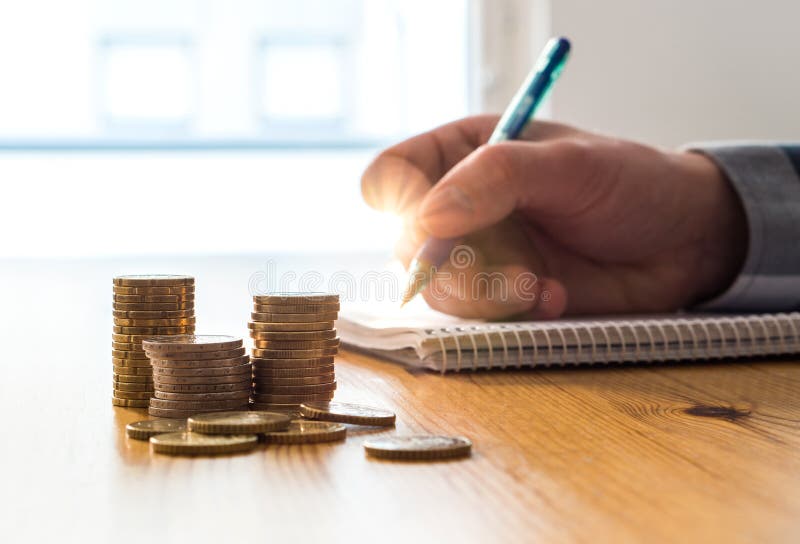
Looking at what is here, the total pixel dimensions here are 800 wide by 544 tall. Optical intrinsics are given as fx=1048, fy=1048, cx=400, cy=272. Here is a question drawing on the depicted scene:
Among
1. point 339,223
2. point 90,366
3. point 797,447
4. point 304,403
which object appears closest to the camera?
point 797,447

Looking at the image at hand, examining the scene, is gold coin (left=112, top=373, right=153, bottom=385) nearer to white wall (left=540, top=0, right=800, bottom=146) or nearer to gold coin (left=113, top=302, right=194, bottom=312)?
gold coin (left=113, top=302, right=194, bottom=312)

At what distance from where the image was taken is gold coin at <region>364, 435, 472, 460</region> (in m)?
0.57

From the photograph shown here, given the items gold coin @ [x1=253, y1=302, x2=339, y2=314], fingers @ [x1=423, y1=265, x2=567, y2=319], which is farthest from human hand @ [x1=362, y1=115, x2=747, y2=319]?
gold coin @ [x1=253, y1=302, x2=339, y2=314]

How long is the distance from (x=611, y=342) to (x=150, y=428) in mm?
469

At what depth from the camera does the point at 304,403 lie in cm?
72

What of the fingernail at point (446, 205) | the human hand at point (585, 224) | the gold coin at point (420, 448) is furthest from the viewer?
the human hand at point (585, 224)

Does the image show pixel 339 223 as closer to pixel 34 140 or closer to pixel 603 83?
pixel 34 140

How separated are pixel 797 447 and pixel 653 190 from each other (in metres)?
0.72

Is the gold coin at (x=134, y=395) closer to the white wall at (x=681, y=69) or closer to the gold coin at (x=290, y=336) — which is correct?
the gold coin at (x=290, y=336)

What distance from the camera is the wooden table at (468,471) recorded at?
0.43m

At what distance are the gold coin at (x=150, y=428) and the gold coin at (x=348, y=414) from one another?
0.28ft

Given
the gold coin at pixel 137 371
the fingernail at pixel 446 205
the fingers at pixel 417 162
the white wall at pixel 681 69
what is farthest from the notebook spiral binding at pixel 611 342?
the white wall at pixel 681 69

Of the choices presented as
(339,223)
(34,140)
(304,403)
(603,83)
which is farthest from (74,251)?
(304,403)

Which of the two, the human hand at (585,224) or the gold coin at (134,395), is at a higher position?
the human hand at (585,224)
